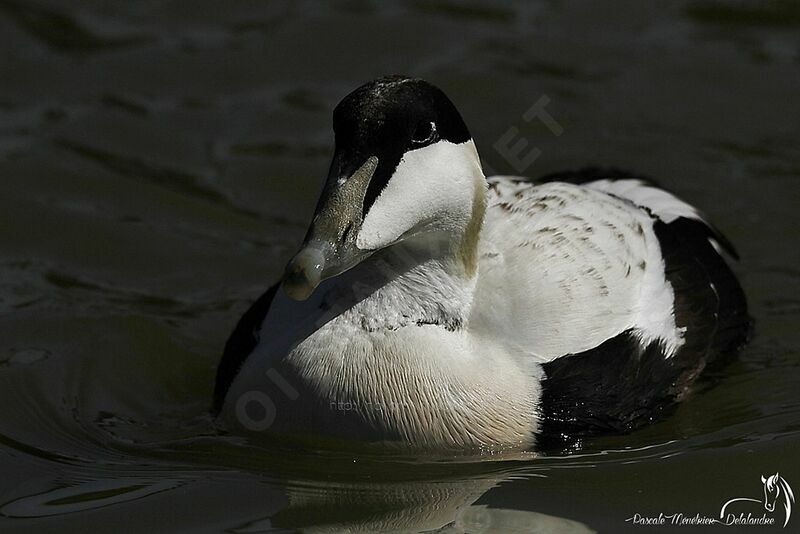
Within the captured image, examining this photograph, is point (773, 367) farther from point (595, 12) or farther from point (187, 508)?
point (595, 12)

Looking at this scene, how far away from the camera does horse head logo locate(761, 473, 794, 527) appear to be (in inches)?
191

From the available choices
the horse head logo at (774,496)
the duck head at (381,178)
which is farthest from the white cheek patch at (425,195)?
the horse head logo at (774,496)

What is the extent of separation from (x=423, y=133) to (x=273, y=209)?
10.4ft

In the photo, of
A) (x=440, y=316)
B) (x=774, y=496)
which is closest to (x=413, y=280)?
(x=440, y=316)

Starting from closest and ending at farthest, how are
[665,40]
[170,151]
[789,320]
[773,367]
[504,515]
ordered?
[504,515] → [773,367] → [789,320] → [170,151] → [665,40]

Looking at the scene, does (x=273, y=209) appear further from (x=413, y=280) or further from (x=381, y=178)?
(x=381, y=178)

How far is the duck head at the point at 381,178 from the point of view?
4566 millimetres

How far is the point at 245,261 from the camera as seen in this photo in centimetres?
734

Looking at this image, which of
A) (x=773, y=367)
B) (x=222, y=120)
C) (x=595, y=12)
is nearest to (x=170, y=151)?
(x=222, y=120)

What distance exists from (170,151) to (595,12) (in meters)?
3.23

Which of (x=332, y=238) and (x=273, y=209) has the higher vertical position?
(x=273, y=209)

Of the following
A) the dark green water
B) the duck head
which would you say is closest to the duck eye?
the duck head

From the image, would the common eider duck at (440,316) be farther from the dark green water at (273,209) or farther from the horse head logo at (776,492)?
the horse head logo at (776,492)

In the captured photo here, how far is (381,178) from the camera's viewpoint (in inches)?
183
